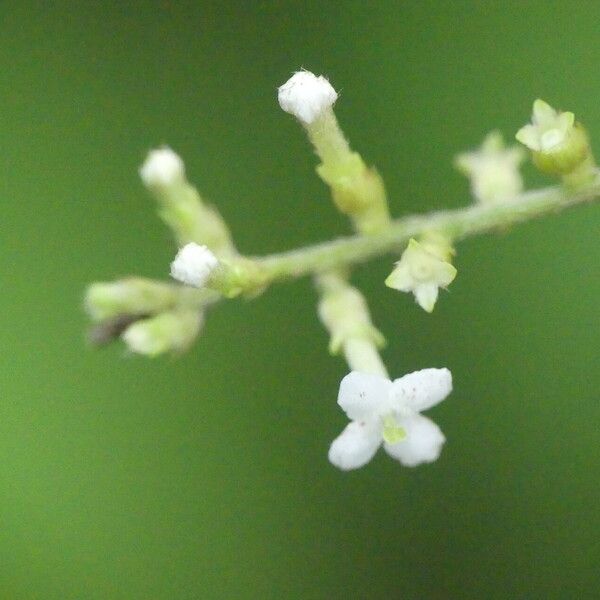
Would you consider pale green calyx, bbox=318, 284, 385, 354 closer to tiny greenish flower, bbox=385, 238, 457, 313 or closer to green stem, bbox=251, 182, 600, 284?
green stem, bbox=251, 182, 600, 284

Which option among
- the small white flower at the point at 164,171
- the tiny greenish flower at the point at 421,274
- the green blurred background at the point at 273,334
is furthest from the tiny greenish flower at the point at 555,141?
the green blurred background at the point at 273,334

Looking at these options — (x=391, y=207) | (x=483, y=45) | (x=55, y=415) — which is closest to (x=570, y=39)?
(x=483, y=45)

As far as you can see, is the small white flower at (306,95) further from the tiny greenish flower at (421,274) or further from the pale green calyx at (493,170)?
the pale green calyx at (493,170)

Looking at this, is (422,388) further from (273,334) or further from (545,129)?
(273,334)

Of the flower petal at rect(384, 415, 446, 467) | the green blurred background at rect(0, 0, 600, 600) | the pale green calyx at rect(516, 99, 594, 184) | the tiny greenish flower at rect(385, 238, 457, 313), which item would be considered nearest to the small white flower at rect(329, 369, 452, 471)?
the flower petal at rect(384, 415, 446, 467)

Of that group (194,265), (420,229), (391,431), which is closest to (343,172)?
(420,229)

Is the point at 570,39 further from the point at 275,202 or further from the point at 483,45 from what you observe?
the point at 275,202
